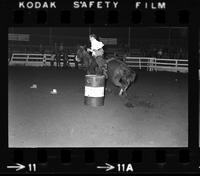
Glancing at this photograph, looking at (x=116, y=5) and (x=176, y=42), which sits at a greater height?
(x=176, y=42)

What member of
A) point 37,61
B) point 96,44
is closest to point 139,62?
point 37,61

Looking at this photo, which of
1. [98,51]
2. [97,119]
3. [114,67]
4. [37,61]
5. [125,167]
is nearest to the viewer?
[125,167]

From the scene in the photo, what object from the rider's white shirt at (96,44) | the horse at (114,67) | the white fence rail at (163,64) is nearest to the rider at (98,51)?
the rider's white shirt at (96,44)

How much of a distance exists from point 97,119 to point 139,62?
52.5 ft

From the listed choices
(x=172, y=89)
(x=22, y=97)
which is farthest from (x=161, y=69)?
(x=22, y=97)

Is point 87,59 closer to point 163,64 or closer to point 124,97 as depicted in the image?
point 124,97

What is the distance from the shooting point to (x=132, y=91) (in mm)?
13453

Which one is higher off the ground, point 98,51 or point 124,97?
point 98,51

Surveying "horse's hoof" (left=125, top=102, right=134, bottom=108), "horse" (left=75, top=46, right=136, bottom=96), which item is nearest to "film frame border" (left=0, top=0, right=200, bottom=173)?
"horse's hoof" (left=125, top=102, right=134, bottom=108)

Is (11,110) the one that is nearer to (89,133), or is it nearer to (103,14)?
(89,133)

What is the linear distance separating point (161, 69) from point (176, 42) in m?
24.1

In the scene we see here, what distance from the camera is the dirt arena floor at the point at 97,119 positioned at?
270 inches

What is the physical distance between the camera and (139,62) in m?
24.2

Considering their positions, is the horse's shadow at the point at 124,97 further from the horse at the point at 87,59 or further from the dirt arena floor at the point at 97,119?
the horse at the point at 87,59
